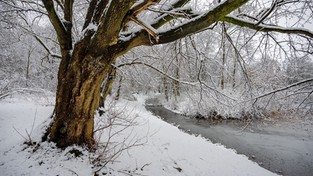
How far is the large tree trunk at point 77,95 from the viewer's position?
262cm

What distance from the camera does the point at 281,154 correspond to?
6.66 m

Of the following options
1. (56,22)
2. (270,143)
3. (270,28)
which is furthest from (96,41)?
(270,143)

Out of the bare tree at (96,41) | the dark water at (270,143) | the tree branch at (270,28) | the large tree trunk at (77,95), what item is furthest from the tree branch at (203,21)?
the dark water at (270,143)

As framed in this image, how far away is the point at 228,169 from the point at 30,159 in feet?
13.3

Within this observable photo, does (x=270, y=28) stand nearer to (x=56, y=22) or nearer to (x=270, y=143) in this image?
(x=56, y=22)

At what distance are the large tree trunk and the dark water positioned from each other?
395 centimetres

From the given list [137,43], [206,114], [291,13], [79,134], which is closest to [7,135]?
[79,134]

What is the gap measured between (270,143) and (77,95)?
7.97 m

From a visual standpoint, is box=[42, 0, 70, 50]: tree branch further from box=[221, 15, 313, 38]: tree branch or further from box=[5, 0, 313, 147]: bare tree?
box=[221, 15, 313, 38]: tree branch

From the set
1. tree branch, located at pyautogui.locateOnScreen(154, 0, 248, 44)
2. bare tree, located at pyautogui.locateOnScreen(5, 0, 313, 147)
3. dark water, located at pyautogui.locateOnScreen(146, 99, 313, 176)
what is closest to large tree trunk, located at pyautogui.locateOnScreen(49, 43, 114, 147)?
bare tree, located at pyautogui.locateOnScreen(5, 0, 313, 147)

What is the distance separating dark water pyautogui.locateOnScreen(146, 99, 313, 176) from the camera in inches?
232

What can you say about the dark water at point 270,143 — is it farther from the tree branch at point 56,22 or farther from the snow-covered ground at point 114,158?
the tree branch at point 56,22

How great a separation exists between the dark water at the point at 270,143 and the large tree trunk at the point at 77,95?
13.0ft

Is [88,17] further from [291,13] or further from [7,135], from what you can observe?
[291,13]
